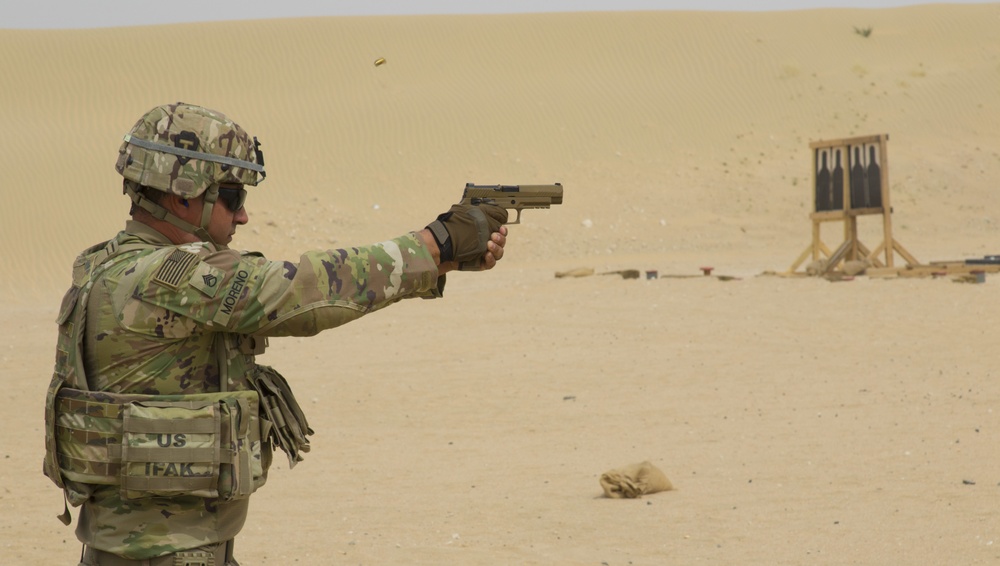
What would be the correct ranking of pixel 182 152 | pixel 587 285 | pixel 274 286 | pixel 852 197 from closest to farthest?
pixel 274 286 → pixel 182 152 → pixel 587 285 → pixel 852 197

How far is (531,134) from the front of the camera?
3303 centimetres

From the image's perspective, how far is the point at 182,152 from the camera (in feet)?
9.43

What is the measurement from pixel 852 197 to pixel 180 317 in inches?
639

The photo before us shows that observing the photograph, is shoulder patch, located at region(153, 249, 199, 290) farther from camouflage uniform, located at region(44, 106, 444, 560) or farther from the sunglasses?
the sunglasses

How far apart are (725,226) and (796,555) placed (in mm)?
21390

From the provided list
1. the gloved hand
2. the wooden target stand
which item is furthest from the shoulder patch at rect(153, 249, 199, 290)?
the wooden target stand

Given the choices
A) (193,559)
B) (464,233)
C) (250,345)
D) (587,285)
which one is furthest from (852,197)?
(193,559)

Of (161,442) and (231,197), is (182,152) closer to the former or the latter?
(231,197)

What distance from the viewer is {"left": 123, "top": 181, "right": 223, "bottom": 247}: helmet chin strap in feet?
9.53

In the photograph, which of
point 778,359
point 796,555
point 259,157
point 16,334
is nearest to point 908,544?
point 796,555

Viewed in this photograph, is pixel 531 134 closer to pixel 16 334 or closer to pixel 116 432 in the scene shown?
pixel 16 334

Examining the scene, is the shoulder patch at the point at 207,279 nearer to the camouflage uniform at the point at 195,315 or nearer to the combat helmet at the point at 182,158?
the camouflage uniform at the point at 195,315

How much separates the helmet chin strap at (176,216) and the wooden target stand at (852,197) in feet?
47.1

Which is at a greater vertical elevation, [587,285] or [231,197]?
[231,197]
